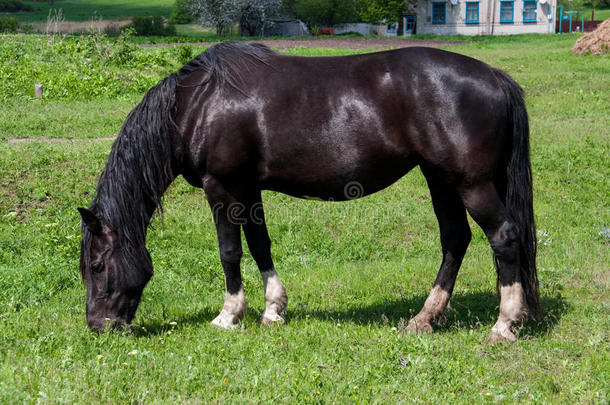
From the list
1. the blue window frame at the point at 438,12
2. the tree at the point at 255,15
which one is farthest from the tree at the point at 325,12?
the blue window frame at the point at 438,12

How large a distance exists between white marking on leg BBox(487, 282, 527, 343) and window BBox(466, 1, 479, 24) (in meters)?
46.4

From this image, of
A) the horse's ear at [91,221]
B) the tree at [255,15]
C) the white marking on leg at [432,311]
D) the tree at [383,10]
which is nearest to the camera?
the horse's ear at [91,221]

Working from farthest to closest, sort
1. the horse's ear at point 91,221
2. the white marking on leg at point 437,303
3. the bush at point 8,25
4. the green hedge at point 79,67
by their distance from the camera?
the bush at point 8,25 → the green hedge at point 79,67 → the white marking on leg at point 437,303 → the horse's ear at point 91,221

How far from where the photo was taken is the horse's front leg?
5227 mm

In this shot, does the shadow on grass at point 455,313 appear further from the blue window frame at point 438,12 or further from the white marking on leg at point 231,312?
the blue window frame at point 438,12

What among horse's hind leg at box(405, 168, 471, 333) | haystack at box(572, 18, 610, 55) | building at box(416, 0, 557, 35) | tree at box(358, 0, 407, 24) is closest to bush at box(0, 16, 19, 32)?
haystack at box(572, 18, 610, 55)

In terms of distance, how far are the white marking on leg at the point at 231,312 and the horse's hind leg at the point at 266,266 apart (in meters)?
0.22

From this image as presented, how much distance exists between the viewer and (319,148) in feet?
16.6

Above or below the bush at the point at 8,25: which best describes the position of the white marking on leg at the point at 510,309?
below

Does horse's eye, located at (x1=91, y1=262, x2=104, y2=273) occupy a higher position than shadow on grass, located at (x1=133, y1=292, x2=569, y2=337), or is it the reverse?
horse's eye, located at (x1=91, y1=262, x2=104, y2=273)

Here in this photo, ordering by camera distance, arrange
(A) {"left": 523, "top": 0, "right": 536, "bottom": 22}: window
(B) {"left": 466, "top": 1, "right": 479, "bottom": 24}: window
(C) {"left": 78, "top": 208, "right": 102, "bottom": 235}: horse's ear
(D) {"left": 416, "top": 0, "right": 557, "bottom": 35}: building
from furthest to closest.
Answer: (B) {"left": 466, "top": 1, "right": 479, "bottom": 24}: window, (A) {"left": 523, "top": 0, "right": 536, "bottom": 22}: window, (D) {"left": 416, "top": 0, "right": 557, "bottom": 35}: building, (C) {"left": 78, "top": 208, "right": 102, "bottom": 235}: horse's ear

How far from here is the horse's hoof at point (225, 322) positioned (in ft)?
17.7

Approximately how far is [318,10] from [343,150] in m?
52.6

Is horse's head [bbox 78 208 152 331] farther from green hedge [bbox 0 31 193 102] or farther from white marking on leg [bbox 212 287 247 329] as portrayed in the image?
green hedge [bbox 0 31 193 102]
